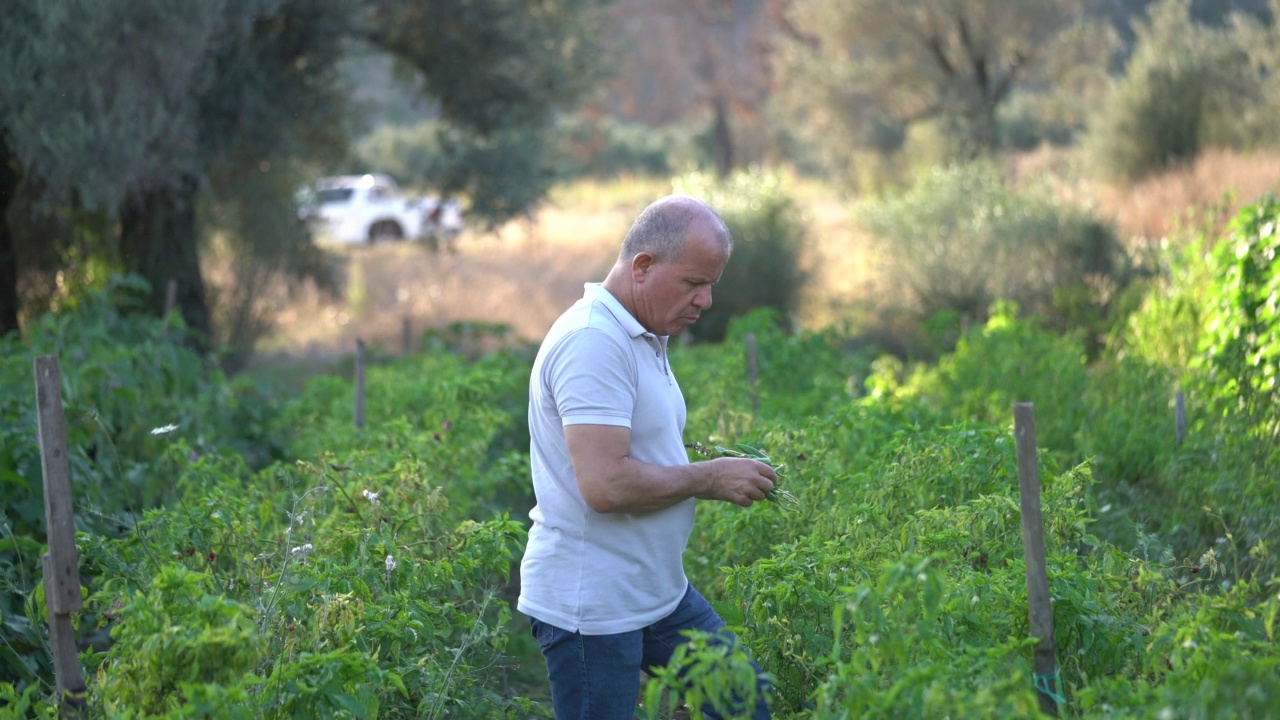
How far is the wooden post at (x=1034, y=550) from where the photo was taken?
2.45 meters

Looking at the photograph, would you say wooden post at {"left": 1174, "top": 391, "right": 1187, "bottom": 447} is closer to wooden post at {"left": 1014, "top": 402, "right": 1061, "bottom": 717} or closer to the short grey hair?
wooden post at {"left": 1014, "top": 402, "right": 1061, "bottom": 717}

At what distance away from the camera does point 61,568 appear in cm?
261

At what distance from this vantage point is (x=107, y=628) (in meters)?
4.38

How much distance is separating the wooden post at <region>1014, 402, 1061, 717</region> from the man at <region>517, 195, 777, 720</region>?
1.66ft

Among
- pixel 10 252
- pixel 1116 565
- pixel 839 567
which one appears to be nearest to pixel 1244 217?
pixel 1116 565

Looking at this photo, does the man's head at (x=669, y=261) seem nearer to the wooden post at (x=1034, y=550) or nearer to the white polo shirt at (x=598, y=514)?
the white polo shirt at (x=598, y=514)

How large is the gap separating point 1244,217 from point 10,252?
25.1 ft

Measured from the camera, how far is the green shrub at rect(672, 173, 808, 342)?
11859 millimetres

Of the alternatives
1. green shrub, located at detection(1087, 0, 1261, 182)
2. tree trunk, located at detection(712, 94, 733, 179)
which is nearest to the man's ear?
green shrub, located at detection(1087, 0, 1261, 182)

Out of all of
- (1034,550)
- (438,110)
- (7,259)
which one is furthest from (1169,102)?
(1034,550)

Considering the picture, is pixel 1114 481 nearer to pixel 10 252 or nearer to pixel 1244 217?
pixel 1244 217

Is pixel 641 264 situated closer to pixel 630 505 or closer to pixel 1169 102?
pixel 630 505

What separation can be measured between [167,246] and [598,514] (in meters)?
8.16

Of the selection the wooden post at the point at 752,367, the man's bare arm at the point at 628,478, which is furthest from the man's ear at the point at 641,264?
the wooden post at the point at 752,367
